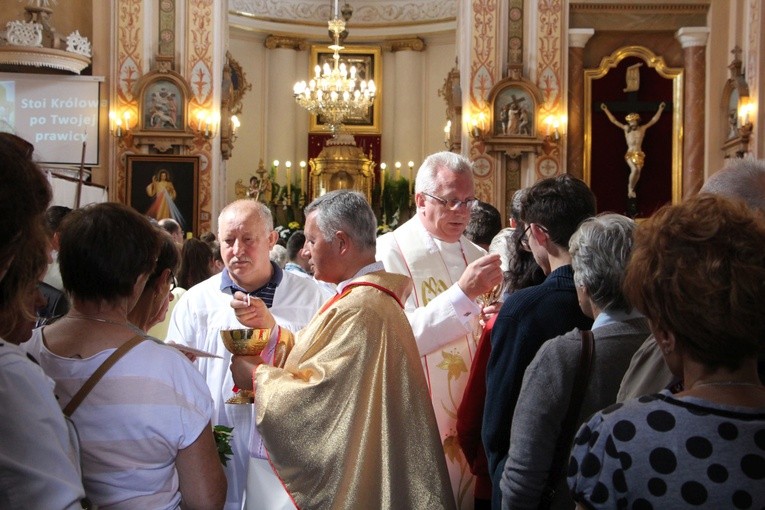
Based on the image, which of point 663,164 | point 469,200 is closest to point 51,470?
point 469,200

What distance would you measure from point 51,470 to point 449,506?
5.59 feet

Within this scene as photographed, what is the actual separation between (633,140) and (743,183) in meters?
11.0

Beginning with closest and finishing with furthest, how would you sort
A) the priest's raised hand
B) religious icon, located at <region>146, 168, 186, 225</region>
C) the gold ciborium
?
the gold ciborium < the priest's raised hand < religious icon, located at <region>146, 168, 186, 225</region>

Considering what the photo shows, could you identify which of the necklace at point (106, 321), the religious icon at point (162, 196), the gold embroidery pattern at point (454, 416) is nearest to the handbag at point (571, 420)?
the necklace at point (106, 321)

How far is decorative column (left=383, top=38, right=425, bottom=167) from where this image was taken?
18.9 m

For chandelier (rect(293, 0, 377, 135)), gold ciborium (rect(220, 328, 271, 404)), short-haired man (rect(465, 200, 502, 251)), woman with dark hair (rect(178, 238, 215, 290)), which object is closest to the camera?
gold ciborium (rect(220, 328, 271, 404))

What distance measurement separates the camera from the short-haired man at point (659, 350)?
2281 millimetres

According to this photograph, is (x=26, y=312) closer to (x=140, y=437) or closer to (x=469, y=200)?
(x=140, y=437)

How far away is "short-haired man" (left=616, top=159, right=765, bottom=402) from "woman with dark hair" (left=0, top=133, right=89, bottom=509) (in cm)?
123

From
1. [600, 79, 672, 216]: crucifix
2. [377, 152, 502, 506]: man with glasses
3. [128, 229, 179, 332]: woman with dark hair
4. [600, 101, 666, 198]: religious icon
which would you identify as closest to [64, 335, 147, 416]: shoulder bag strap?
[128, 229, 179, 332]: woman with dark hair

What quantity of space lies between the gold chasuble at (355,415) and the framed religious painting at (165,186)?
34.8 feet

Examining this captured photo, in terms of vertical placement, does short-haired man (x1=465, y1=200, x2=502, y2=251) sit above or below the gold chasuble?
above

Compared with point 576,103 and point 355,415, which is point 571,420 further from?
→ point 576,103

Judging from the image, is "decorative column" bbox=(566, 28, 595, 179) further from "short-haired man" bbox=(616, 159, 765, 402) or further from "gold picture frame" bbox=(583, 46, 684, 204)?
"short-haired man" bbox=(616, 159, 765, 402)
